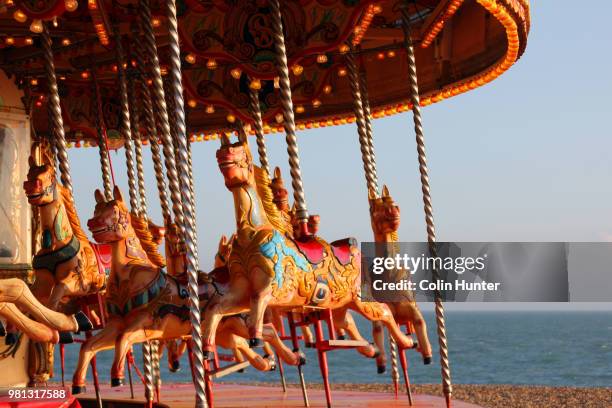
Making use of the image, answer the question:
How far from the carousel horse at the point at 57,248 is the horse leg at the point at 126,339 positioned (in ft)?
4.65

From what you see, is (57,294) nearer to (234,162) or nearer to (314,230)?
(234,162)

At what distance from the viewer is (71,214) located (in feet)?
34.4

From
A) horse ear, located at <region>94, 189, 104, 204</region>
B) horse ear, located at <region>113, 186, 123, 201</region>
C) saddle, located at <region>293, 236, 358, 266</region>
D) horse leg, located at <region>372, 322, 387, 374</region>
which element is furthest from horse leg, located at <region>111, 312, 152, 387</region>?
horse leg, located at <region>372, 322, 387, 374</region>

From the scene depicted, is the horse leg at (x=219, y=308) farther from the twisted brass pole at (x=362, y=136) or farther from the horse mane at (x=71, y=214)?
the twisted brass pole at (x=362, y=136)

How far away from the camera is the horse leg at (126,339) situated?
890 centimetres

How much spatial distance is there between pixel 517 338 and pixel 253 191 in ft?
316

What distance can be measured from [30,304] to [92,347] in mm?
676

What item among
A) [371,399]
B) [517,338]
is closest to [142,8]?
[371,399]

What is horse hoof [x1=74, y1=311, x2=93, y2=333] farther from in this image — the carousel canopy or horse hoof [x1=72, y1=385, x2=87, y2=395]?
the carousel canopy

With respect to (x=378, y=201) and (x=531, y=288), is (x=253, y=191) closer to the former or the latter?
(x=378, y=201)

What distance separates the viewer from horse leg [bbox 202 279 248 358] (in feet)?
28.6

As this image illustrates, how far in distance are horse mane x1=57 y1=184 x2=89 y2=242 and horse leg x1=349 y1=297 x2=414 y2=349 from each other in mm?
2842

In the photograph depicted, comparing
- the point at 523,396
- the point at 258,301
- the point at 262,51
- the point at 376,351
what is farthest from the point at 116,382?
the point at 523,396

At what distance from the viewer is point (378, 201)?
11.8 metres
